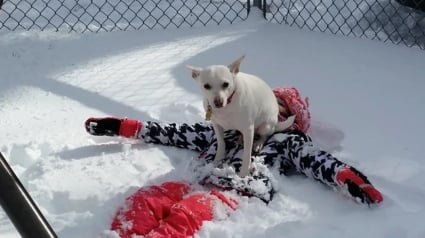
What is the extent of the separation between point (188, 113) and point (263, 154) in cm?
56

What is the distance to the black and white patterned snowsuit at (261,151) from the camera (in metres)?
1.96

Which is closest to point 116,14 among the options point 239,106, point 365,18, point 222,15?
point 222,15

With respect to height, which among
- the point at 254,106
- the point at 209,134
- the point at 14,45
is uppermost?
the point at 254,106

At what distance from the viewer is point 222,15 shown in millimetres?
3994

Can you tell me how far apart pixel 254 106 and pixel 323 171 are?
0.32 metres

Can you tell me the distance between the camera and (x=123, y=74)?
120 inches

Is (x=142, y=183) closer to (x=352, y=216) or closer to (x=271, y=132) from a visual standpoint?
(x=271, y=132)

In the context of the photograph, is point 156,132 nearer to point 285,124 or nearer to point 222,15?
point 285,124

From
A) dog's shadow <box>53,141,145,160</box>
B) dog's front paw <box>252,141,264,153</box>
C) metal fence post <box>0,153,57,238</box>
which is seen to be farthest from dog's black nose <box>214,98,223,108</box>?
metal fence post <box>0,153,57,238</box>

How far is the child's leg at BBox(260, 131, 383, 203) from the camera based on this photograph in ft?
6.06

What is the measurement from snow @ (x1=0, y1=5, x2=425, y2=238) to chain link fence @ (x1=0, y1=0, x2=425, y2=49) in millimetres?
195

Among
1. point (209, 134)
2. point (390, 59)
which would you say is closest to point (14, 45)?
point (209, 134)

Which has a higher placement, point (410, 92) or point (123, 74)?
point (410, 92)

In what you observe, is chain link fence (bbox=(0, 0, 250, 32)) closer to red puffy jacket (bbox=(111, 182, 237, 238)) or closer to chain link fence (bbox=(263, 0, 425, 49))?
chain link fence (bbox=(263, 0, 425, 49))
